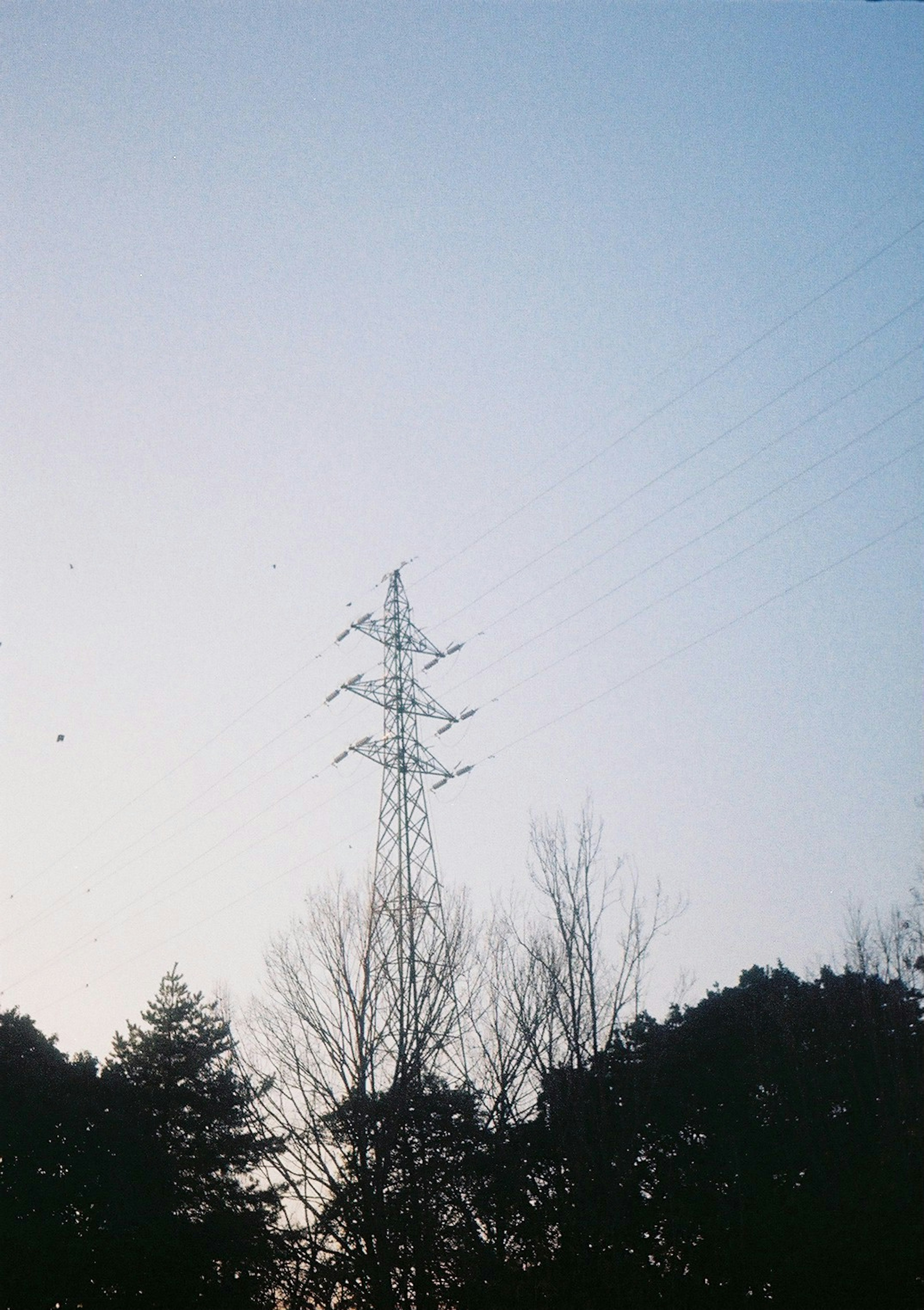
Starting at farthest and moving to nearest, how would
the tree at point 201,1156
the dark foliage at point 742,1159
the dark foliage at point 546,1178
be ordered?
the tree at point 201,1156, the dark foliage at point 546,1178, the dark foliage at point 742,1159

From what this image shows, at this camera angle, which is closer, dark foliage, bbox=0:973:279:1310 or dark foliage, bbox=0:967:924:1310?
dark foliage, bbox=0:967:924:1310

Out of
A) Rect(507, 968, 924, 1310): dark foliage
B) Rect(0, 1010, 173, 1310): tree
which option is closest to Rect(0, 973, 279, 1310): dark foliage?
Rect(0, 1010, 173, 1310): tree

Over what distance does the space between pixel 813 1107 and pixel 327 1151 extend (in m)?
9.73

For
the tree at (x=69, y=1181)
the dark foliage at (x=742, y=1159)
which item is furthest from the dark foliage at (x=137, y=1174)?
the dark foliage at (x=742, y=1159)

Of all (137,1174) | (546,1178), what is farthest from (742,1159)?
(137,1174)

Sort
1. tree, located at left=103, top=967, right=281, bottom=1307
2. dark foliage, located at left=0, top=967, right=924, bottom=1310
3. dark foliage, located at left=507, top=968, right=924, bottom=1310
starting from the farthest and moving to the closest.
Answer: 1. tree, located at left=103, top=967, right=281, bottom=1307
2. dark foliage, located at left=0, top=967, right=924, bottom=1310
3. dark foliage, located at left=507, top=968, right=924, bottom=1310

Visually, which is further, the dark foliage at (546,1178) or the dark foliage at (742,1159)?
the dark foliage at (546,1178)

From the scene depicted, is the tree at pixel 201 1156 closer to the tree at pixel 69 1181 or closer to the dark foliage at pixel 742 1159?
the tree at pixel 69 1181

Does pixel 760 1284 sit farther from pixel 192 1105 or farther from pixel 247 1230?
pixel 192 1105

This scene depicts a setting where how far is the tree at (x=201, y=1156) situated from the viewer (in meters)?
13.8

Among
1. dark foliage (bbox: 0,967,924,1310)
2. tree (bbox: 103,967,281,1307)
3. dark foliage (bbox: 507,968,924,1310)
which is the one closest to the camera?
dark foliage (bbox: 507,968,924,1310)

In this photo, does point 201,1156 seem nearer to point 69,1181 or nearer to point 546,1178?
point 69,1181

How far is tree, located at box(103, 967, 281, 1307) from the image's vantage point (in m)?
13.8

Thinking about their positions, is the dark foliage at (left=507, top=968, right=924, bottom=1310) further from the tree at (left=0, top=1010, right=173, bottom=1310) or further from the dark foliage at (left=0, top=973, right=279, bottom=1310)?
the tree at (left=0, top=1010, right=173, bottom=1310)
